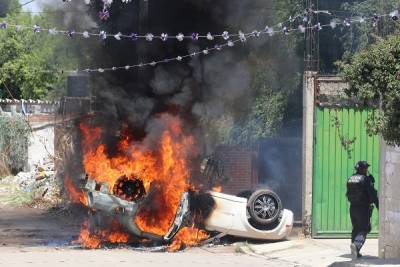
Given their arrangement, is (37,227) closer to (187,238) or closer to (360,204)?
(187,238)

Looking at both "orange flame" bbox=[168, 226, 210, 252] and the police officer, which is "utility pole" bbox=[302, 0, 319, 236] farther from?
the police officer

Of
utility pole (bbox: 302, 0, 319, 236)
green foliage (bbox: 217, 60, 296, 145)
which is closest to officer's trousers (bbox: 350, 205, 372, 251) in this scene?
utility pole (bbox: 302, 0, 319, 236)

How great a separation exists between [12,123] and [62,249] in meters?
17.7

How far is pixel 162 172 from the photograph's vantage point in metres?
15.1

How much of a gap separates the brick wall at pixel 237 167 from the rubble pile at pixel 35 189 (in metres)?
6.27

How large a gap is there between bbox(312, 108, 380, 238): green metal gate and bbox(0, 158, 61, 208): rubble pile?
9116mm

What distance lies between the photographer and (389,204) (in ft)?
40.4

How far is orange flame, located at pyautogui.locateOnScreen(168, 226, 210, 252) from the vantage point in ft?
46.9

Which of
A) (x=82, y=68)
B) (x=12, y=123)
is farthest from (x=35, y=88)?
(x=82, y=68)

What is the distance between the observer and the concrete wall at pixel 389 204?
12141 mm

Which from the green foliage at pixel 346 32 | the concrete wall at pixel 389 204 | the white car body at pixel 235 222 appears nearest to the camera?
the concrete wall at pixel 389 204

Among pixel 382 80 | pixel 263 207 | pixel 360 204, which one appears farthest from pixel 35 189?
pixel 382 80

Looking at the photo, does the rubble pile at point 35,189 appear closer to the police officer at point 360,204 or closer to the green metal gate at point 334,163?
the green metal gate at point 334,163

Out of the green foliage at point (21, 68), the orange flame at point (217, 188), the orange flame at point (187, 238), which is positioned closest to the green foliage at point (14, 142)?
the green foliage at point (21, 68)
